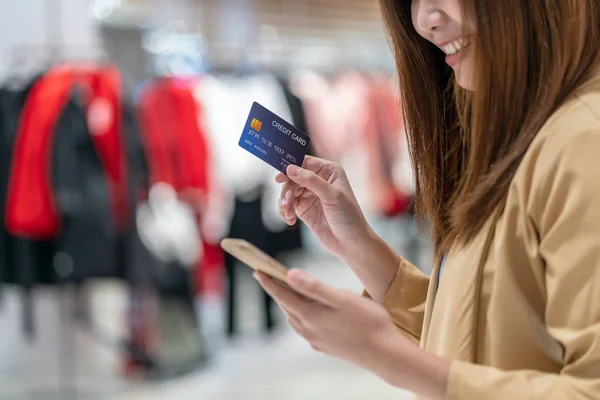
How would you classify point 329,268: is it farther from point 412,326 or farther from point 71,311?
point 412,326

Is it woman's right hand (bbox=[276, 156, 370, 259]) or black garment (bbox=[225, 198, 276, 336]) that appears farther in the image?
black garment (bbox=[225, 198, 276, 336])

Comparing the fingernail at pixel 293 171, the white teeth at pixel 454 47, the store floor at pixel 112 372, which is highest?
the white teeth at pixel 454 47

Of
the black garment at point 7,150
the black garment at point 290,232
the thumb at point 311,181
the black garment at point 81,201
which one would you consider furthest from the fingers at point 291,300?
the black garment at point 290,232

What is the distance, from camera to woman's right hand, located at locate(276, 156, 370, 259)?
105 centimetres

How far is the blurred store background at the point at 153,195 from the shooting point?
2.77 metres

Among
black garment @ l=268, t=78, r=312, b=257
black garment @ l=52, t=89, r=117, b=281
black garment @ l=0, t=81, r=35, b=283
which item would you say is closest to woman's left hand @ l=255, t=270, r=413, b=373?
black garment @ l=52, t=89, r=117, b=281

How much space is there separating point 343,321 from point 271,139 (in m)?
0.41

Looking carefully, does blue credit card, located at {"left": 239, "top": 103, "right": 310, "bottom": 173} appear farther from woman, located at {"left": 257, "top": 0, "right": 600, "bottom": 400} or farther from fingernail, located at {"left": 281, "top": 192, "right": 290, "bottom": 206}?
woman, located at {"left": 257, "top": 0, "right": 600, "bottom": 400}

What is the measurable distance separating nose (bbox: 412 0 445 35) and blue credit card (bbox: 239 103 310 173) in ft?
0.85

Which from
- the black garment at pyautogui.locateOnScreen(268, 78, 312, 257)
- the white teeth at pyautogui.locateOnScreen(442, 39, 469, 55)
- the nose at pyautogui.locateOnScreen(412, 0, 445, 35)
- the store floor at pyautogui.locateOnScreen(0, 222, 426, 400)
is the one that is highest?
the nose at pyautogui.locateOnScreen(412, 0, 445, 35)

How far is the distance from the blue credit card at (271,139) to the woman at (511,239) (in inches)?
9.9

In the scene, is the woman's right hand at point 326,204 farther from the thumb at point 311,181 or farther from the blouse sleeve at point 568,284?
the blouse sleeve at point 568,284

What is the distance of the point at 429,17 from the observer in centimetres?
86

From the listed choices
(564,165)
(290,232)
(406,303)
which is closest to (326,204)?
(406,303)
